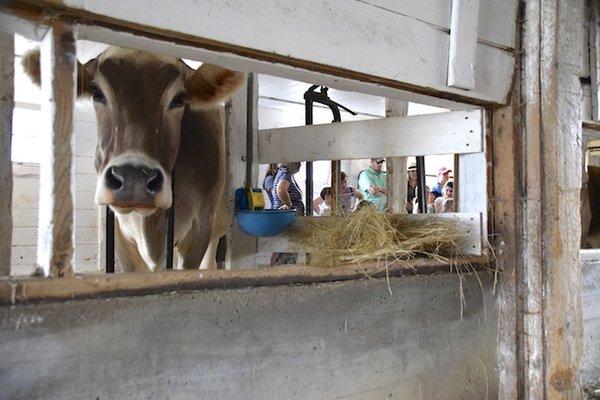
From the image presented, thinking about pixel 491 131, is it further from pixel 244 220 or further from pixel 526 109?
pixel 244 220

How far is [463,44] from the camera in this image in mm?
2297

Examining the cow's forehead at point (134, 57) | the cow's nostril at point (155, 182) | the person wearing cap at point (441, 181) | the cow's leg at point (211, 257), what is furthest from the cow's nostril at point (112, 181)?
the person wearing cap at point (441, 181)

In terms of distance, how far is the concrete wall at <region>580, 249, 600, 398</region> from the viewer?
10.6 feet

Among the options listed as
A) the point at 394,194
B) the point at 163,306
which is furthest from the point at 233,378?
the point at 394,194

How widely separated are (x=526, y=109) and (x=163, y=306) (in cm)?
181

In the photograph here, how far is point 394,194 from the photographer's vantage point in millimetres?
4473

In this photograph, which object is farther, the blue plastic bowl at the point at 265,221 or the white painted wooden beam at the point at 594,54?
the white painted wooden beam at the point at 594,54

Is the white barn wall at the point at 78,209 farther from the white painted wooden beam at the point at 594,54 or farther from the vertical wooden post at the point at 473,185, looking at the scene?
the white painted wooden beam at the point at 594,54

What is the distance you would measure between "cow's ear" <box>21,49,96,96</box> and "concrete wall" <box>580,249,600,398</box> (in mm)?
2890

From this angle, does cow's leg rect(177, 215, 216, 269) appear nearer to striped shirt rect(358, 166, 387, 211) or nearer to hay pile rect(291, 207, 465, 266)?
hay pile rect(291, 207, 465, 266)

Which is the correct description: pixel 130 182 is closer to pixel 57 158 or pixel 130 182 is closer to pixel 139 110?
pixel 139 110

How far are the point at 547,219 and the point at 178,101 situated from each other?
1.94 m

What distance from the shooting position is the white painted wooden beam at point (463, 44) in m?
2.28

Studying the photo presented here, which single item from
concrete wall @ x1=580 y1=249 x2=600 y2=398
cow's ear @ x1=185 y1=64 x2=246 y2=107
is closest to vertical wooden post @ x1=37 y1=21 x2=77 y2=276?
cow's ear @ x1=185 y1=64 x2=246 y2=107
